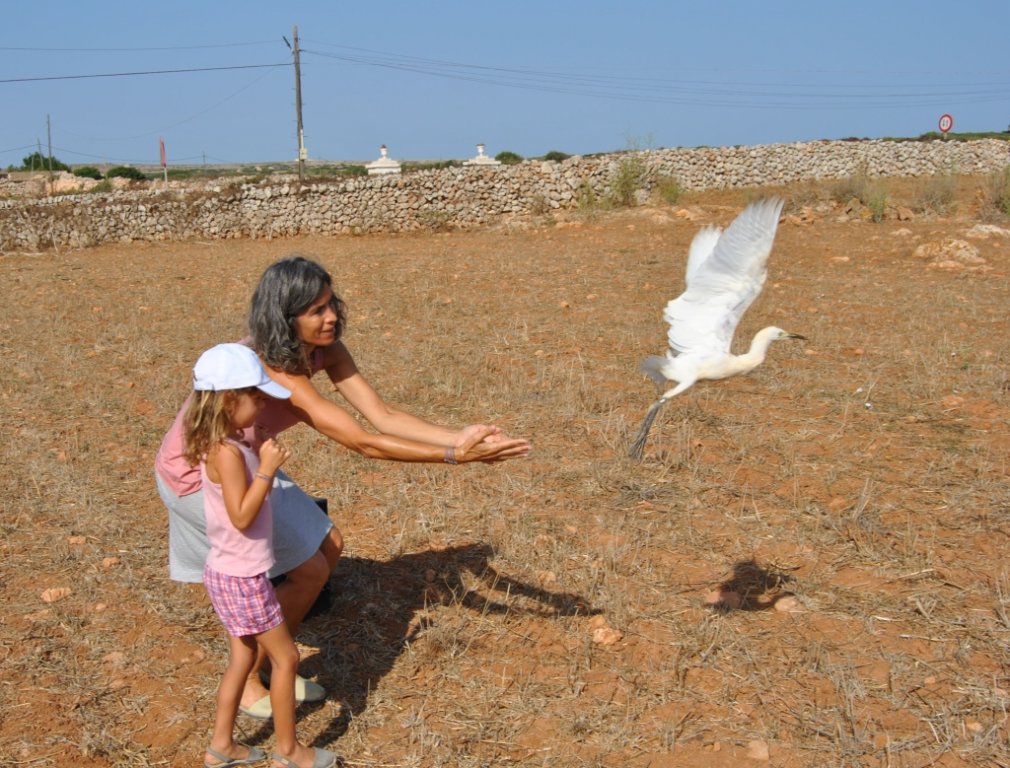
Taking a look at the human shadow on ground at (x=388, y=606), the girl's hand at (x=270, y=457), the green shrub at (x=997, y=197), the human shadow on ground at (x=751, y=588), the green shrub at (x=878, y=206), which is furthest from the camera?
the green shrub at (x=997, y=197)

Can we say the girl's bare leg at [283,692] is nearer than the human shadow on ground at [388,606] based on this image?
Yes

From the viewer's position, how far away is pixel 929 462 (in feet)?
17.8

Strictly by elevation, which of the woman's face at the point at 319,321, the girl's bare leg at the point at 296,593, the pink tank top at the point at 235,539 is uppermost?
the woman's face at the point at 319,321

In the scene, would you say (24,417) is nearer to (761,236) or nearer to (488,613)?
(488,613)

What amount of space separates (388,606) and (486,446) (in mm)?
1391

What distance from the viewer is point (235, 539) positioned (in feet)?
9.62

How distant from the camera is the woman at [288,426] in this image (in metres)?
3.22

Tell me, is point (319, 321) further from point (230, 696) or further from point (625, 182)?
point (625, 182)

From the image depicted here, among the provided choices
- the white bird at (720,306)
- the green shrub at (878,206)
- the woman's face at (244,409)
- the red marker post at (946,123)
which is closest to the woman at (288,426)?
the woman's face at (244,409)

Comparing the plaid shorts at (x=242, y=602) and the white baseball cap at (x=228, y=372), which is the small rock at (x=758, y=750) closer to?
the plaid shorts at (x=242, y=602)

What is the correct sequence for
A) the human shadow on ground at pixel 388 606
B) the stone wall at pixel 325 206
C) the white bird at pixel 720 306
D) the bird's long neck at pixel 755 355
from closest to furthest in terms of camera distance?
the human shadow on ground at pixel 388 606 < the white bird at pixel 720 306 < the bird's long neck at pixel 755 355 < the stone wall at pixel 325 206

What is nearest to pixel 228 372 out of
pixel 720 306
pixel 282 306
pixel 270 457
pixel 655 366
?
pixel 270 457

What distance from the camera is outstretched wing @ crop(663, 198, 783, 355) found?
15.0 feet

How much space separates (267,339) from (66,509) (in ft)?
8.00
